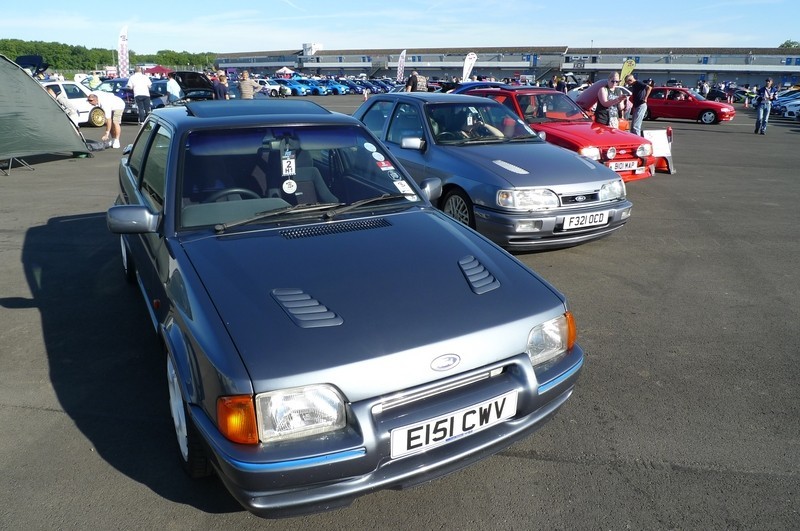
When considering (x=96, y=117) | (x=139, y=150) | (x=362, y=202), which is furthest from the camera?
(x=96, y=117)

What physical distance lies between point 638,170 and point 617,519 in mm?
6657

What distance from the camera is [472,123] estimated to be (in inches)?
252

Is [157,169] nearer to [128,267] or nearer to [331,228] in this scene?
[331,228]

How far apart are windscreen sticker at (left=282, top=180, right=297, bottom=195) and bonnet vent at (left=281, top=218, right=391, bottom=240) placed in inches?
14.7

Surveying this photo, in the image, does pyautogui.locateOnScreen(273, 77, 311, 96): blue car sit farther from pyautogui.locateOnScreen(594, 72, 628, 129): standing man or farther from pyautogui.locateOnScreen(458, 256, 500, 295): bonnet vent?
pyautogui.locateOnScreen(458, 256, 500, 295): bonnet vent

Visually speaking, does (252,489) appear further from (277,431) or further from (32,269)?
(32,269)

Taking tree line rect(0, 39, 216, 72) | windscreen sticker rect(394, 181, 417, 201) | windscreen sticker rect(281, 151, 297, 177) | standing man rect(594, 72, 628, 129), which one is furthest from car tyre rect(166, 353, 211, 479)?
tree line rect(0, 39, 216, 72)

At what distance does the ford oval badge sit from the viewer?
2064 mm

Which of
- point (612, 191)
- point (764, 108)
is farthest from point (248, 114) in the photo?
point (764, 108)

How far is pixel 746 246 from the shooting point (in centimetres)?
617

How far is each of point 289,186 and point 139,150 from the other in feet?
5.53

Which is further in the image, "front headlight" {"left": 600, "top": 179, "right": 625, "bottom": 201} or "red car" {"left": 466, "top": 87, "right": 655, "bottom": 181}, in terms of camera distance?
"red car" {"left": 466, "top": 87, "right": 655, "bottom": 181}

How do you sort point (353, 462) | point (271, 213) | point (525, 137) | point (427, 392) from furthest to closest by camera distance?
point (525, 137), point (271, 213), point (427, 392), point (353, 462)

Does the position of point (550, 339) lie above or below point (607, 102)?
below
